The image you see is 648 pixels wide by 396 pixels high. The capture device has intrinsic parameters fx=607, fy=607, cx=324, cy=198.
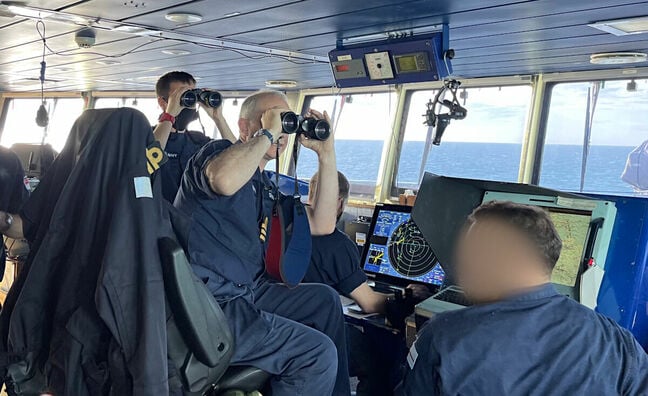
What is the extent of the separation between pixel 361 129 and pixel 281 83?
3.12 feet

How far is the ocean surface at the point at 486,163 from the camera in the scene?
4859 mm

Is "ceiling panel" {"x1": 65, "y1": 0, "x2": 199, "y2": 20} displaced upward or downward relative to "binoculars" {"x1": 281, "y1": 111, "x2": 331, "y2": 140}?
upward

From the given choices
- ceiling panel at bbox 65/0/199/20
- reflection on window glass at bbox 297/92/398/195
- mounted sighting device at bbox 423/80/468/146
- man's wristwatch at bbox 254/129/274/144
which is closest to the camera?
man's wristwatch at bbox 254/129/274/144

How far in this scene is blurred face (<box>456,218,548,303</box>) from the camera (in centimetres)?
136

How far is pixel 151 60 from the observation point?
17.7ft

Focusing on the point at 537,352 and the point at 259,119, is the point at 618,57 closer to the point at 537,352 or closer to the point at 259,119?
the point at 259,119

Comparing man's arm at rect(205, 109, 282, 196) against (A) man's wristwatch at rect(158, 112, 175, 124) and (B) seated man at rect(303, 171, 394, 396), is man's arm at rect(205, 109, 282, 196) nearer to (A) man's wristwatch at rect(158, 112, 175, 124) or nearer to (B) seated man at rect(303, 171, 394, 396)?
(B) seated man at rect(303, 171, 394, 396)

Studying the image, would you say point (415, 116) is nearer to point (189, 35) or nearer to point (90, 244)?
point (189, 35)

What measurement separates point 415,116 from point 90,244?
4574mm

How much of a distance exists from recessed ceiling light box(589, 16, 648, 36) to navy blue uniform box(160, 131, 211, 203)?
208cm

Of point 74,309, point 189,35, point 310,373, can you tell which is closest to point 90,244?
point 74,309

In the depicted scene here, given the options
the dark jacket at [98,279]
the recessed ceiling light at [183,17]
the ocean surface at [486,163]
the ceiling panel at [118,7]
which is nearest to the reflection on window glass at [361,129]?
the ocean surface at [486,163]

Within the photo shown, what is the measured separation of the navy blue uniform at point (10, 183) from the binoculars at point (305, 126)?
1.26 m

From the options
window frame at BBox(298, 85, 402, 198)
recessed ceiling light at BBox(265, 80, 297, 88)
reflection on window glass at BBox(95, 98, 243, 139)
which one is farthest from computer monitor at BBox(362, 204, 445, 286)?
reflection on window glass at BBox(95, 98, 243, 139)
